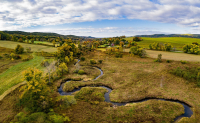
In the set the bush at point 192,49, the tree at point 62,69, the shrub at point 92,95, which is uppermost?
the bush at point 192,49

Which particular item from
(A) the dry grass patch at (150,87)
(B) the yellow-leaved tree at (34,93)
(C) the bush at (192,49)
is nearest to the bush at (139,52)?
(A) the dry grass patch at (150,87)

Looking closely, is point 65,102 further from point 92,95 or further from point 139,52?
point 139,52

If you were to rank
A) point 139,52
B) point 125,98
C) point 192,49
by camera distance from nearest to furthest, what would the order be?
point 125,98, point 192,49, point 139,52

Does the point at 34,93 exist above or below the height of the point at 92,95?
above

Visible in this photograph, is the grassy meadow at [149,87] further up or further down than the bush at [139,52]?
further down

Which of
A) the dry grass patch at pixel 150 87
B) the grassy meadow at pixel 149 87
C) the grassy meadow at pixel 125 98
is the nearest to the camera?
the grassy meadow at pixel 125 98

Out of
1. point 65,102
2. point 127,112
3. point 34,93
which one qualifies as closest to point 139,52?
point 127,112

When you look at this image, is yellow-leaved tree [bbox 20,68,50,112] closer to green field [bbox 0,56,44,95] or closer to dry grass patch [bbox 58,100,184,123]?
dry grass patch [bbox 58,100,184,123]

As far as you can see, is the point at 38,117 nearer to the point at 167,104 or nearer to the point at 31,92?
the point at 31,92

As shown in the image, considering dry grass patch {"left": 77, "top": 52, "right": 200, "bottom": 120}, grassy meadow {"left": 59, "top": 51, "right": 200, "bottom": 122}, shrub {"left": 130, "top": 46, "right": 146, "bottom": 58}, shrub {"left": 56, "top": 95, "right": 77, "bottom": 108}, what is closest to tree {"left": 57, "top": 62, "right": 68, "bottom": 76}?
grassy meadow {"left": 59, "top": 51, "right": 200, "bottom": 122}

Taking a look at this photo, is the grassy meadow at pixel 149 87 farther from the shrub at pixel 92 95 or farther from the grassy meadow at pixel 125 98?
the shrub at pixel 92 95

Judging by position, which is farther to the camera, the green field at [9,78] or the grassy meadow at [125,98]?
the green field at [9,78]
